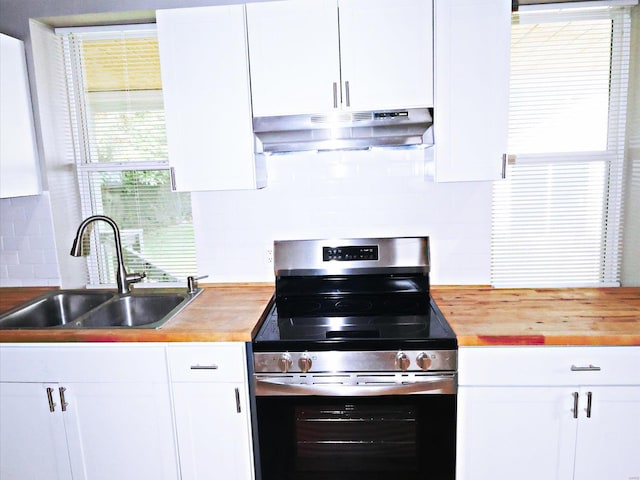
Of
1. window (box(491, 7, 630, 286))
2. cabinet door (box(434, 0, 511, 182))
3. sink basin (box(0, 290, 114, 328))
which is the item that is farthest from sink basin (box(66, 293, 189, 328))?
window (box(491, 7, 630, 286))

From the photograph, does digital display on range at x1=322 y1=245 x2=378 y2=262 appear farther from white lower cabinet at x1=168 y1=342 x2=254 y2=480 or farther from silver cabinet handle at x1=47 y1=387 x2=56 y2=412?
silver cabinet handle at x1=47 y1=387 x2=56 y2=412

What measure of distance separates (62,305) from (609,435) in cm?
253

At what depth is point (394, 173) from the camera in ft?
7.38

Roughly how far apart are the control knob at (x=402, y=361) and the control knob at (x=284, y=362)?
1.33 ft

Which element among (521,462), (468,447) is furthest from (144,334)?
(521,462)

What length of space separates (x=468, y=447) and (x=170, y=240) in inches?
70.5

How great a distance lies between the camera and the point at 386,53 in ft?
6.11

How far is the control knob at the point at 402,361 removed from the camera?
1.65 meters

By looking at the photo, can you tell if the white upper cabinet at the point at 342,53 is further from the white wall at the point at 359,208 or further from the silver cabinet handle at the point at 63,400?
the silver cabinet handle at the point at 63,400

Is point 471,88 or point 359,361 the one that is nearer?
point 359,361

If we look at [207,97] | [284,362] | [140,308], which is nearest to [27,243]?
[140,308]

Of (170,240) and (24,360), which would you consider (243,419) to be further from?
(170,240)

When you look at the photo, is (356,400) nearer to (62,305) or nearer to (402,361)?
(402,361)

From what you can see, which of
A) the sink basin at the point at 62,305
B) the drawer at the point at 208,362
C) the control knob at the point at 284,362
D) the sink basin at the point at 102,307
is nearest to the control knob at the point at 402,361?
the control knob at the point at 284,362
